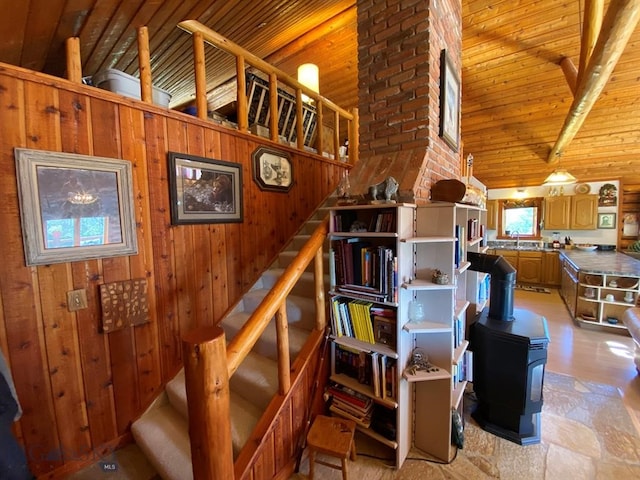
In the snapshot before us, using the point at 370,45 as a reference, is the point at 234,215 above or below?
below

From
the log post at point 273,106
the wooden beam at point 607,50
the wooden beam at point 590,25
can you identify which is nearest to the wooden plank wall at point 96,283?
the log post at point 273,106

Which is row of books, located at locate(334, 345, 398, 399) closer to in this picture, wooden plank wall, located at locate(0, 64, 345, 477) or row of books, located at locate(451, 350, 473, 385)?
row of books, located at locate(451, 350, 473, 385)

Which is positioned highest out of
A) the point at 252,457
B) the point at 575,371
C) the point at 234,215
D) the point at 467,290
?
the point at 234,215

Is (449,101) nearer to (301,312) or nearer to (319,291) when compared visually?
(319,291)

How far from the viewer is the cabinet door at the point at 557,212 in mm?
6129

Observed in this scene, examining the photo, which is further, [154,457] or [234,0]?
[234,0]

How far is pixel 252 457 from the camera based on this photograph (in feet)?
4.48

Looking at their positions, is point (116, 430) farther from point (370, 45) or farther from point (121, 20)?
point (370, 45)

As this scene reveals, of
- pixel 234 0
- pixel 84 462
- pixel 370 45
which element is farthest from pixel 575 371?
pixel 234 0

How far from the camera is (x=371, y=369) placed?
177 cm

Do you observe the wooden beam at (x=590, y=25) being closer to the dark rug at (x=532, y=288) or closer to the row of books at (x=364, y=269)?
the row of books at (x=364, y=269)

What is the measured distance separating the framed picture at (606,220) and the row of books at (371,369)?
7.43 meters

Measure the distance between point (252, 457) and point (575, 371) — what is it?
11.2 ft

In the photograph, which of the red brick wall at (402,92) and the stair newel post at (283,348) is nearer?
the stair newel post at (283,348)
